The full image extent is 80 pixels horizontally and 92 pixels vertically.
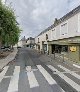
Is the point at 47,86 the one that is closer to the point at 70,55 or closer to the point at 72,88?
the point at 72,88

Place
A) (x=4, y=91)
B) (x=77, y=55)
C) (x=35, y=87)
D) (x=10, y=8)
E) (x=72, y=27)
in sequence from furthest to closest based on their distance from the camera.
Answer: (x=10, y=8) < (x=72, y=27) < (x=77, y=55) < (x=35, y=87) < (x=4, y=91)

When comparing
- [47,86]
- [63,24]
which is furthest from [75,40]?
[47,86]

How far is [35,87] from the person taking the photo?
→ 46.5ft

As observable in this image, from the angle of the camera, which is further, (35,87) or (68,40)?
(68,40)

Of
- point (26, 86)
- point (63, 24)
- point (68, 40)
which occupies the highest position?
point (63, 24)

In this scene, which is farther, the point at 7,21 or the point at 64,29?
the point at 7,21

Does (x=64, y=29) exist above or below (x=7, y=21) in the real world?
below

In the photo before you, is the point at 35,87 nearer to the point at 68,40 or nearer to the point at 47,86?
the point at 47,86

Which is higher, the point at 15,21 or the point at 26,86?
the point at 15,21

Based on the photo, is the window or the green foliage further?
the green foliage

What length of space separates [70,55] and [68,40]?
2.34m

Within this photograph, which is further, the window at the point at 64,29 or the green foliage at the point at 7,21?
the green foliage at the point at 7,21

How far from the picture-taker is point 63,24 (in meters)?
39.9

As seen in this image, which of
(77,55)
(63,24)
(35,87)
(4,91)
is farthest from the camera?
(63,24)
